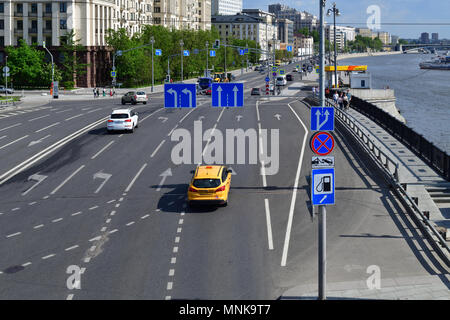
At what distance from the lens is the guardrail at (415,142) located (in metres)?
29.3

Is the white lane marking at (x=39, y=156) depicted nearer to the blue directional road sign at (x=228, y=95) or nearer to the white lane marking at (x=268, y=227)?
the blue directional road sign at (x=228, y=95)

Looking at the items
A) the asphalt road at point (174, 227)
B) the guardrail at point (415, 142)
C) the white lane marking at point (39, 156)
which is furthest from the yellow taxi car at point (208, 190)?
the white lane marking at point (39, 156)

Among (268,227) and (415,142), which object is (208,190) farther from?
(415,142)

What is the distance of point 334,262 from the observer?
18641 millimetres

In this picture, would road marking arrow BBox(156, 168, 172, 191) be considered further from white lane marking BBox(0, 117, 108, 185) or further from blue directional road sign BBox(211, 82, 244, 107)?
white lane marking BBox(0, 117, 108, 185)

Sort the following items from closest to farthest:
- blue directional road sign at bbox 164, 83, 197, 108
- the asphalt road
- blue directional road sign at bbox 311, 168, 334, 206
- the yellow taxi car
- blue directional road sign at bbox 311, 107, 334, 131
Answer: blue directional road sign at bbox 311, 168, 334, 206, the asphalt road, blue directional road sign at bbox 311, 107, 334, 131, the yellow taxi car, blue directional road sign at bbox 164, 83, 197, 108

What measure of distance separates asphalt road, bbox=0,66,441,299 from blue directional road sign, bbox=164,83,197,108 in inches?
122


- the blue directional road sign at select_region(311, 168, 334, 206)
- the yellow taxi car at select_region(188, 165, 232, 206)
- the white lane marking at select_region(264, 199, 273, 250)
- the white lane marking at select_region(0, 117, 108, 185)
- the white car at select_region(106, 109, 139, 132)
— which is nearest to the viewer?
the blue directional road sign at select_region(311, 168, 334, 206)

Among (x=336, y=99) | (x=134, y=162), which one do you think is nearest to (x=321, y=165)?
(x=134, y=162)

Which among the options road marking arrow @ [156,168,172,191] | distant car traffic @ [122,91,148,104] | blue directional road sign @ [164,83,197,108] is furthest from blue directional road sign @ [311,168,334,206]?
distant car traffic @ [122,91,148,104]

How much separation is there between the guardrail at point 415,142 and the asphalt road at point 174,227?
10.1 ft

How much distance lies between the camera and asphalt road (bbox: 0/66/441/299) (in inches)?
680

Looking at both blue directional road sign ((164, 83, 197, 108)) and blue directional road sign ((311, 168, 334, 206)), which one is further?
blue directional road sign ((164, 83, 197, 108))

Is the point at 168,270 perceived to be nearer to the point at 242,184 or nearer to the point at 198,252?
the point at 198,252
